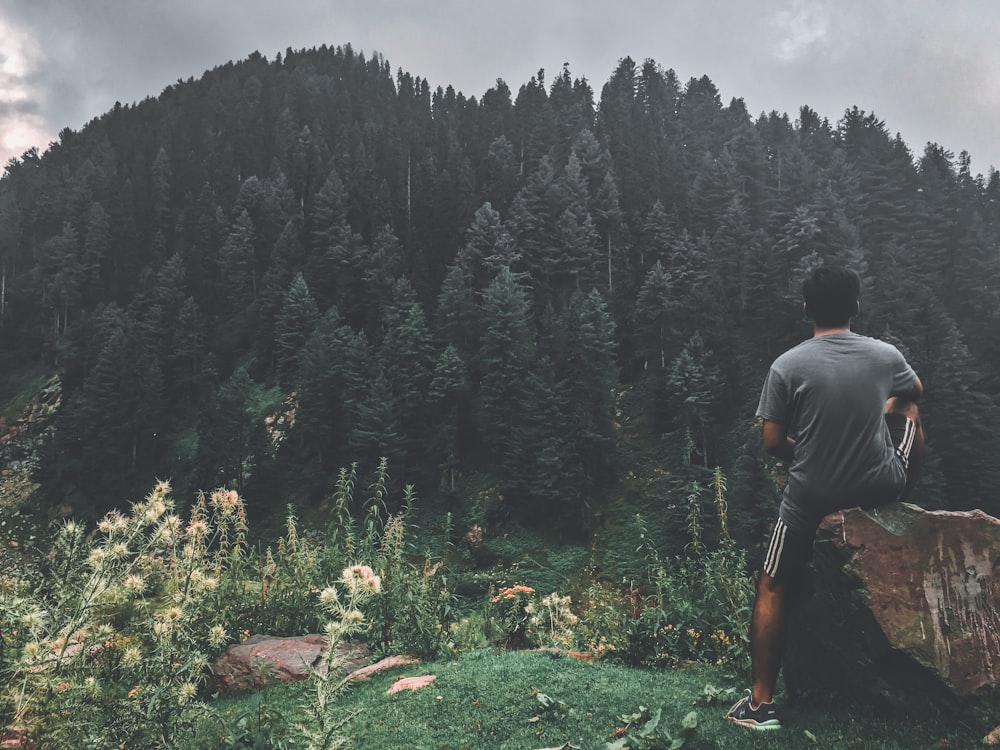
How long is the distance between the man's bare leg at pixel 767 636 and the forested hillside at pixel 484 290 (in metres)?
24.6

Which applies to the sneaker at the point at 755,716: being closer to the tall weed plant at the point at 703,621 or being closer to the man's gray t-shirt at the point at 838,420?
the man's gray t-shirt at the point at 838,420

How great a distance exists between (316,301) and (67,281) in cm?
3785

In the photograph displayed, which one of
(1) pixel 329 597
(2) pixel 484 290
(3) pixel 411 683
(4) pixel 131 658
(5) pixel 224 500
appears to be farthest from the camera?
(2) pixel 484 290

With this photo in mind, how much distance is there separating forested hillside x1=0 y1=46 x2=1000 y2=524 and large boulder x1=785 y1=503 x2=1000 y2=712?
2455cm

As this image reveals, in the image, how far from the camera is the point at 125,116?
115312 mm

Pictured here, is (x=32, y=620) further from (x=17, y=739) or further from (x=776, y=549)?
(x=776, y=549)

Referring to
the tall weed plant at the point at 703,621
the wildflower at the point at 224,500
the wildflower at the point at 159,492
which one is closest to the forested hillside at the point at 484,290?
the tall weed plant at the point at 703,621

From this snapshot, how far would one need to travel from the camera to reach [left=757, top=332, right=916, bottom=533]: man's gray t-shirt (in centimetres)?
317

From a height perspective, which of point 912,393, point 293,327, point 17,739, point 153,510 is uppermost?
point 293,327

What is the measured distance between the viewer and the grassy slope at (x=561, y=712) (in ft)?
10.0

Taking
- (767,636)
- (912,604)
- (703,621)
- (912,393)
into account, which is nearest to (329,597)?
(767,636)

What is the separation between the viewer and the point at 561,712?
4.08 metres

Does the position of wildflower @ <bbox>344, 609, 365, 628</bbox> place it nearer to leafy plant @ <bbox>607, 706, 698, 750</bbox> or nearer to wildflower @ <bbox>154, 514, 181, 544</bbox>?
wildflower @ <bbox>154, 514, 181, 544</bbox>

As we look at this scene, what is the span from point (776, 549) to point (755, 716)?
92cm
